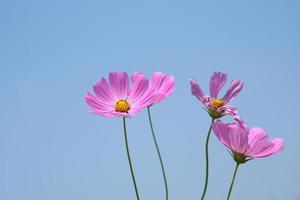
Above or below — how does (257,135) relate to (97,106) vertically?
below

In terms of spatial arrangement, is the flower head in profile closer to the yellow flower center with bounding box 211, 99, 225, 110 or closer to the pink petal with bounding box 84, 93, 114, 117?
the yellow flower center with bounding box 211, 99, 225, 110

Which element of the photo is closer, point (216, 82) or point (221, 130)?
point (221, 130)

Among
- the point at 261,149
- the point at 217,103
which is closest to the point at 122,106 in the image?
the point at 217,103

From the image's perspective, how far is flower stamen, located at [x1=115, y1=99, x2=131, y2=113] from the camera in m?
1.10

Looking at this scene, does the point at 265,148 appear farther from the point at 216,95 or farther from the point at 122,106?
the point at 122,106

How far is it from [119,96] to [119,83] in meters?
0.03

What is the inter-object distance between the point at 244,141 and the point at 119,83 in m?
0.33

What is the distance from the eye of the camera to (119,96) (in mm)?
1150

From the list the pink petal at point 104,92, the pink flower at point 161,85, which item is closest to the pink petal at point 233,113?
the pink flower at point 161,85

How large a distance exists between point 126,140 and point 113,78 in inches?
10.0

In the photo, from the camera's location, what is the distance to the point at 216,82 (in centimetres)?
118

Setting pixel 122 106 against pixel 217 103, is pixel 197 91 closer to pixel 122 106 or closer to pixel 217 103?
pixel 217 103

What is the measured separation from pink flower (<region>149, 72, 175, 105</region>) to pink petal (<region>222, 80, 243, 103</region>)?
21cm

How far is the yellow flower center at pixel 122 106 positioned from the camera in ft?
3.61
